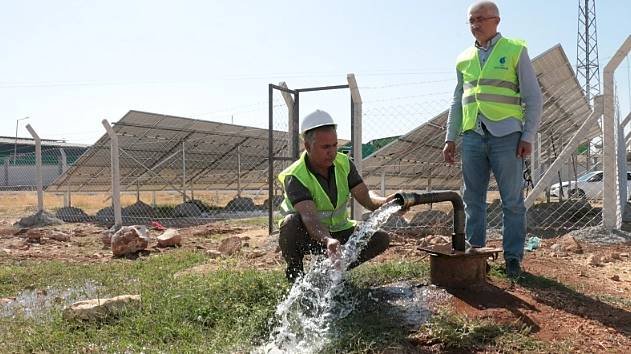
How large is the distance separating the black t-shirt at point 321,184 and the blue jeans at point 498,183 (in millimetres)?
835

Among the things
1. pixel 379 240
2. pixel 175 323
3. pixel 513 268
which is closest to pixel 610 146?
pixel 513 268

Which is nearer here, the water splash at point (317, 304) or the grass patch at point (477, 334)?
the grass patch at point (477, 334)

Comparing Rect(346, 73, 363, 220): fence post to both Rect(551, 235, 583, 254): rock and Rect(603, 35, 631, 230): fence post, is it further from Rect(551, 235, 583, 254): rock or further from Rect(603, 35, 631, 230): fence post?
Rect(603, 35, 631, 230): fence post

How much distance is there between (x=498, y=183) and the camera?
156 inches

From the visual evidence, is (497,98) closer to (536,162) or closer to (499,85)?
(499,85)

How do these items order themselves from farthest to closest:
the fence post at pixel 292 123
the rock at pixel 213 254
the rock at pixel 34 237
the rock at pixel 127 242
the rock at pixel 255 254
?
the rock at pixel 34 237 → the fence post at pixel 292 123 → the rock at pixel 127 242 → the rock at pixel 213 254 → the rock at pixel 255 254

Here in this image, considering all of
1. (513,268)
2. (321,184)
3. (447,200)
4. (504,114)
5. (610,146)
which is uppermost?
(504,114)

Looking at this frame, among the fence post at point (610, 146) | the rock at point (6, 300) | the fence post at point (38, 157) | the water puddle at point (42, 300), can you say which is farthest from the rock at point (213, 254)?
the fence post at point (38, 157)

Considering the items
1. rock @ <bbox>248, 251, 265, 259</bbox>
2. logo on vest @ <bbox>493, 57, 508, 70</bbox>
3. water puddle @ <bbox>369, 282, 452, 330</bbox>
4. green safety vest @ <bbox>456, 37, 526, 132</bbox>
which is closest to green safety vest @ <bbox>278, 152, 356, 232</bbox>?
water puddle @ <bbox>369, 282, 452, 330</bbox>

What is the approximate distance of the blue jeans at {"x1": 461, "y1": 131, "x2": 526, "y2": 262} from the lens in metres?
3.86

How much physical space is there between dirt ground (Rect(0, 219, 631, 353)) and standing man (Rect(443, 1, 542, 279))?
43cm

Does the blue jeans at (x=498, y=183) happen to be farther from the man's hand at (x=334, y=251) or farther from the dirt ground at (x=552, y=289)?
the man's hand at (x=334, y=251)

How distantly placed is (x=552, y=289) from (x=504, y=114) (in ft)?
3.88

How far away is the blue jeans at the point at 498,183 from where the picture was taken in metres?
3.86
